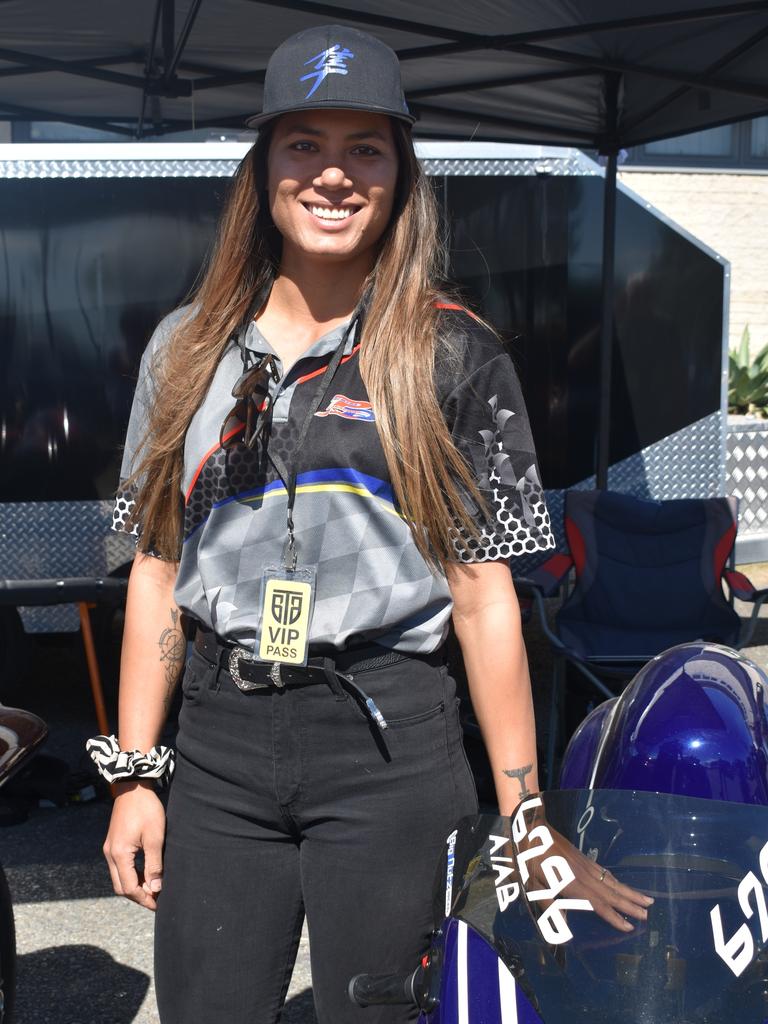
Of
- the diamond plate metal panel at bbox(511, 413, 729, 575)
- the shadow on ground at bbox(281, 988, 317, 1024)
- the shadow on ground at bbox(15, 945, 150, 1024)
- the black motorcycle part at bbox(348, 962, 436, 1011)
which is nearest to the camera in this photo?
the black motorcycle part at bbox(348, 962, 436, 1011)

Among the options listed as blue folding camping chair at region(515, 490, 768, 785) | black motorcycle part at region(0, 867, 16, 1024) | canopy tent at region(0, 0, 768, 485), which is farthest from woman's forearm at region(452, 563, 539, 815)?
blue folding camping chair at region(515, 490, 768, 785)

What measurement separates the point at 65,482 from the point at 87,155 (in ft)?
5.15

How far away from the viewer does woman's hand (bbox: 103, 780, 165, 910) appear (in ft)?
5.72

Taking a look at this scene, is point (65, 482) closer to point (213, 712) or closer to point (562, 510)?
point (562, 510)

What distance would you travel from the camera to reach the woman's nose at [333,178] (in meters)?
1.71

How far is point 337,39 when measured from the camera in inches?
67.1

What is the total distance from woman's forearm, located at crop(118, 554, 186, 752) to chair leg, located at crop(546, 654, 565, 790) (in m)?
2.93

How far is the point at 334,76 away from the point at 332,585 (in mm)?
727

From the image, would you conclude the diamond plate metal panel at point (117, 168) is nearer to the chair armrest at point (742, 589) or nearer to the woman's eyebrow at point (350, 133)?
the chair armrest at point (742, 589)

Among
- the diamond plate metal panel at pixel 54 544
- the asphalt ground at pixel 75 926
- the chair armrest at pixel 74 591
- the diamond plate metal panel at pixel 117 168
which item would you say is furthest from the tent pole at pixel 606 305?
the chair armrest at pixel 74 591

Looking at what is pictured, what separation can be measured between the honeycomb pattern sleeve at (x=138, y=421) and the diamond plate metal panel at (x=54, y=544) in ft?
12.8

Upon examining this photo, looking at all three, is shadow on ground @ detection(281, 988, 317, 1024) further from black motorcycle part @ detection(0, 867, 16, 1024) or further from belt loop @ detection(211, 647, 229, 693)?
belt loop @ detection(211, 647, 229, 693)

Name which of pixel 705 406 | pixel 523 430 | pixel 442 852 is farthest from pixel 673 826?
pixel 705 406

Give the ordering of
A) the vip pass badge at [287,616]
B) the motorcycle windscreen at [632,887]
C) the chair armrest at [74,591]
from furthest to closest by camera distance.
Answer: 1. the chair armrest at [74,591]
2. the vip pass badge at [287,616]
3. the motorcycle windscreen at [632,887]
